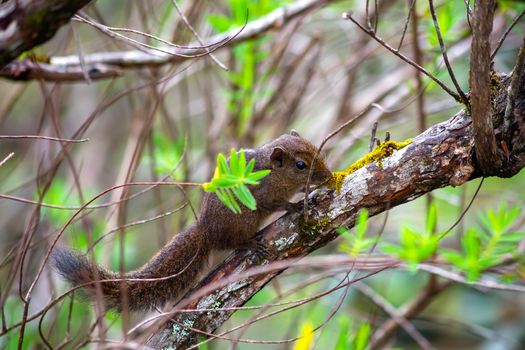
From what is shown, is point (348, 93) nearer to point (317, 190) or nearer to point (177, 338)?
point (317, 190)

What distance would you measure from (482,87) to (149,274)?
5.05 feet

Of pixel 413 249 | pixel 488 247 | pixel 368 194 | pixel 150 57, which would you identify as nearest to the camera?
pixel 413 249

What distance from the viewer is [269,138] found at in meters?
5.31

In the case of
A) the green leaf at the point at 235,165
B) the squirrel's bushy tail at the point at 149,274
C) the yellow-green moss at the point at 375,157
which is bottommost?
the squirrel's bushy tail at the point at 149,274

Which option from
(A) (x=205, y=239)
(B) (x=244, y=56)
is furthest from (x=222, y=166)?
(B) (x=244, y=56)

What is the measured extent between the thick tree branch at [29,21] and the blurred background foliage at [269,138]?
1.21 m

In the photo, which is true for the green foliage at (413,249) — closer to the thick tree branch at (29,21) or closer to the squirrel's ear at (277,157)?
the squirrel's ear at (277,157)

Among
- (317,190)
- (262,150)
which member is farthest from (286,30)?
(317,190)

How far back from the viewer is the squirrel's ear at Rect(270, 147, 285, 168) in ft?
10.3

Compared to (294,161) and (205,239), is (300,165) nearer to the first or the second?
(294,161)

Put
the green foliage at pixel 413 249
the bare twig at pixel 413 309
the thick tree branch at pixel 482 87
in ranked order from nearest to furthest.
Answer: the thick tree branch at pixel 482 87 < the green foliage at pixel 413 249 < the bare twig at pixel 413 309

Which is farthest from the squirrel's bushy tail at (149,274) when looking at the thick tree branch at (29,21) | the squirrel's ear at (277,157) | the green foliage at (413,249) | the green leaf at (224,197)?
the thick tree branch at (29,21)

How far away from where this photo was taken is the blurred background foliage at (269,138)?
11.6ft

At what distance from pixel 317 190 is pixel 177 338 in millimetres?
788
